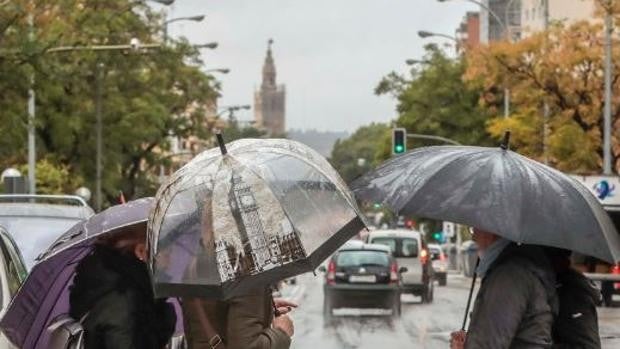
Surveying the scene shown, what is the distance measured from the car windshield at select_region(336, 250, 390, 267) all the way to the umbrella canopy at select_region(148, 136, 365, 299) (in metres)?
26.3

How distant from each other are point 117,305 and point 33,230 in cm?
698

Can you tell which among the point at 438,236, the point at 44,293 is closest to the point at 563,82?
the point at 44,293

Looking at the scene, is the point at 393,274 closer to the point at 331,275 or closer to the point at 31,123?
the point at 331,275

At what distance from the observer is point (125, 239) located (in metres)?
6.28

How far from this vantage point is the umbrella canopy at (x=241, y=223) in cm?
562

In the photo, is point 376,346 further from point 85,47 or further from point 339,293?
point 85,47

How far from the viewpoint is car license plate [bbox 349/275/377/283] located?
3187 centimetres

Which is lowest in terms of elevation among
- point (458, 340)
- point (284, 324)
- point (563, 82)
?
point (458, 340)

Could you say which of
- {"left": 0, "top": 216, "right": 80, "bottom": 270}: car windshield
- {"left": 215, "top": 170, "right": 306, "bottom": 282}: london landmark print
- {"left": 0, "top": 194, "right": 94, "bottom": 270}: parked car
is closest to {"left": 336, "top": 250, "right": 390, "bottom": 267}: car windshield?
{"left": 0, "top": 194, "right": 94, "bottom": 270}: parked car

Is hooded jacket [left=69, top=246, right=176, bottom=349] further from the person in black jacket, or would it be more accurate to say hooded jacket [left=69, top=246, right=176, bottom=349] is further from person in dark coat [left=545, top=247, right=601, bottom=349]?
person in dark coat [left=545, top=247, right=601, bottom=349]

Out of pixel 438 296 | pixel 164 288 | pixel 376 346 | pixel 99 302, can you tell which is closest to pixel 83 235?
pixel 99 302

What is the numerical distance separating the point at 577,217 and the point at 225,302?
1.47 m

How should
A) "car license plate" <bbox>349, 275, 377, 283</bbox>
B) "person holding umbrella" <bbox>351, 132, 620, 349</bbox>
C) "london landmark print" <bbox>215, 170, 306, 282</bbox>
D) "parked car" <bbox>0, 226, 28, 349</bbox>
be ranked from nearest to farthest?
"london landmark print" <bbox>215, 170, 306, 282</bbox> < "person holding umbrella" <bbox>351, 132, 620, 349</bbox> < "parked car" <bbox>0, 226, 28, 349</bbox> < "car license plate" <bbox>349, 275, 377, 283</bbox>

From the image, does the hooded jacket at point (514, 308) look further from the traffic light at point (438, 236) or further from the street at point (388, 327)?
the traffic light at point (438, 236)
